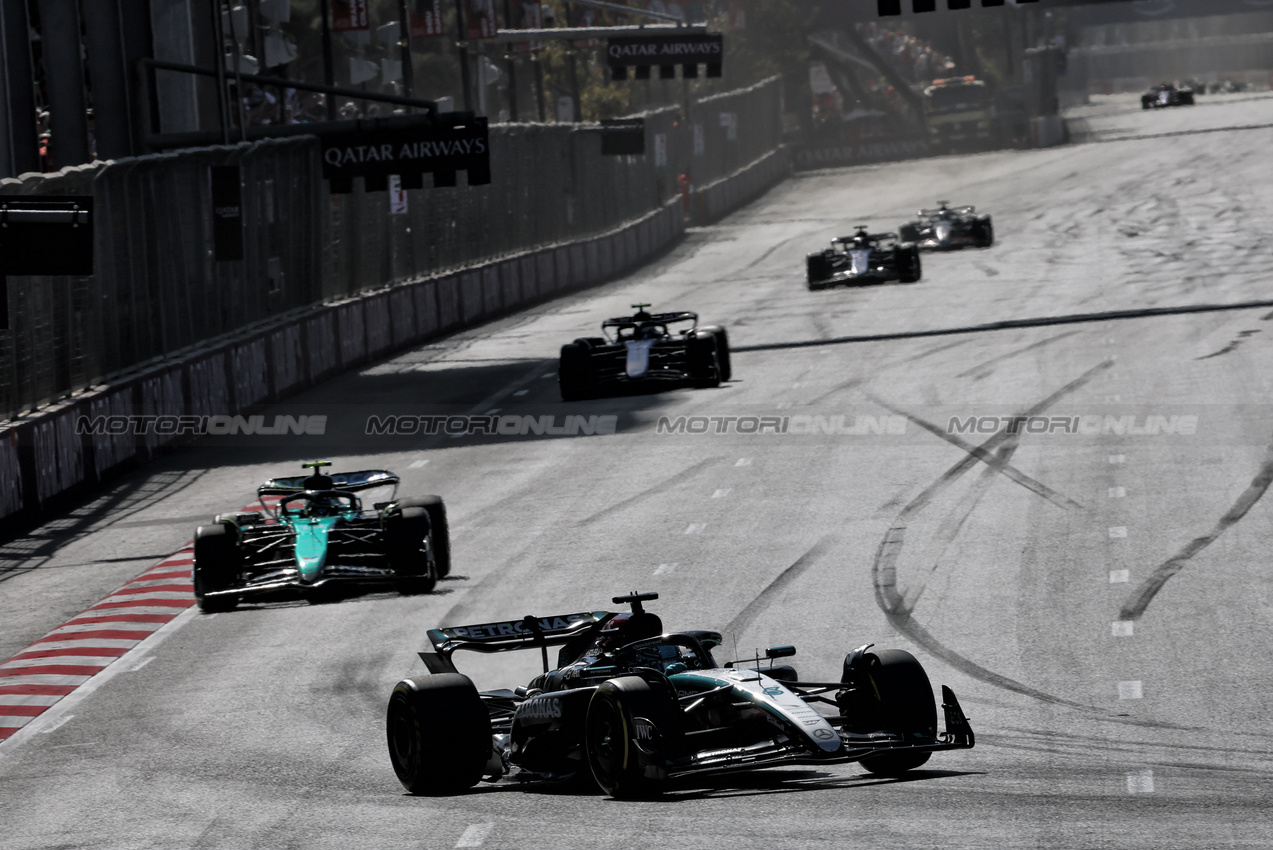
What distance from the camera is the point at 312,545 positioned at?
49.2 feet

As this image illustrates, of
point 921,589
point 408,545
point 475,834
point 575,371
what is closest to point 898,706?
point 475,834

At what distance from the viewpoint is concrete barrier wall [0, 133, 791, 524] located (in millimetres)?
19578

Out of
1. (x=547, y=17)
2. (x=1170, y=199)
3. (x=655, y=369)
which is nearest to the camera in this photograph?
(x=655, y=369)

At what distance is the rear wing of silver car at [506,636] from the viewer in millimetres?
10422

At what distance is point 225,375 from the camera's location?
82.9 ft

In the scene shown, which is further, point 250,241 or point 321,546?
point 250,241

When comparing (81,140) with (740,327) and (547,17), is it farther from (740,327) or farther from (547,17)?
(547,17)

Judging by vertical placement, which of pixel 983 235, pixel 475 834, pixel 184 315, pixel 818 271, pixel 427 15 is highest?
pixel 427 15

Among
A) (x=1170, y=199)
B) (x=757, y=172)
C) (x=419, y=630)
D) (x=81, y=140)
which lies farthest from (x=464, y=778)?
→ (x=757, y=172)

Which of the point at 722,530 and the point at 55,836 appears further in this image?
the point at 722,530

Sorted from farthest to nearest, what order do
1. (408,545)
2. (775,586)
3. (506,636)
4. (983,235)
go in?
(983,235) → (408,545) → (775,586) → (506,636)

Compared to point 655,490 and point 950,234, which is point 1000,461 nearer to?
point 655,490

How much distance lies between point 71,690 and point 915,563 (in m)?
6.63

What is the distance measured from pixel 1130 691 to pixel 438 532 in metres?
6.36
